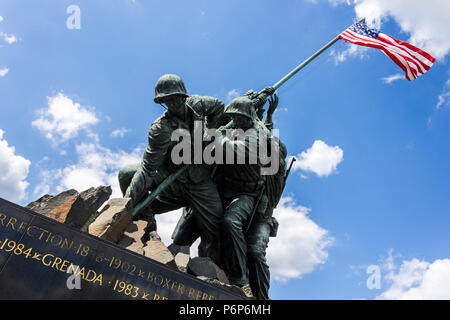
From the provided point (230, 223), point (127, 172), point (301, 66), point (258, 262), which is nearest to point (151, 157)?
point (127, 172)

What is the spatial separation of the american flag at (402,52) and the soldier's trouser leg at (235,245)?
7.36 m

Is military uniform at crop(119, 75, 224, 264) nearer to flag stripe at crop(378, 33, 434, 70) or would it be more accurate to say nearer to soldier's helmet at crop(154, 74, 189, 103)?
soldier's helmet at crop(154, 74, 189, 103)

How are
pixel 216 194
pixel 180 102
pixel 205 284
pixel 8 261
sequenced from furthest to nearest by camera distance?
pixel 216 194 < pixel 180 102 < pixel 205 284 < pixel 8 261

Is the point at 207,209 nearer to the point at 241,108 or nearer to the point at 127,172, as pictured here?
the point at 127,172

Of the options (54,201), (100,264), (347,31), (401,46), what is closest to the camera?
(100,264)

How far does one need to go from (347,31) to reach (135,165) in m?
9.17

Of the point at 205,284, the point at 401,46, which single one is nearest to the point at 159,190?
the point at 205,284

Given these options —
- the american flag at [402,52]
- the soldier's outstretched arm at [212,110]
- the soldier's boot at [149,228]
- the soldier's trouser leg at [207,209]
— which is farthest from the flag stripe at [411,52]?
the soldier's boot at [149,228]

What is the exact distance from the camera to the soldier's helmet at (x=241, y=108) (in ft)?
23.2

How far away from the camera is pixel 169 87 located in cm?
643

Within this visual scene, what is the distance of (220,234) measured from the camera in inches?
276

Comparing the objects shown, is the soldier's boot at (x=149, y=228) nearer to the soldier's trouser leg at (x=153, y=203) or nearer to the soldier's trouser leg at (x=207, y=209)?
the soldier's trouser leg at (x=153, y=203)

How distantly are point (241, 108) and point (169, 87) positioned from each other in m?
1.52
